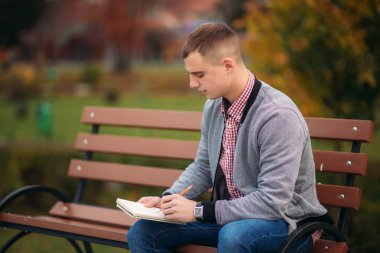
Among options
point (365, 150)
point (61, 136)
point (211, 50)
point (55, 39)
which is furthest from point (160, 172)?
point (55, 39)

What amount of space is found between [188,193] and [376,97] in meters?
2.12

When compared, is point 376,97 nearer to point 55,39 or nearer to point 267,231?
point 267,231

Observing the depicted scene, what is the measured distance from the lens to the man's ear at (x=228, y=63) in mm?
3045

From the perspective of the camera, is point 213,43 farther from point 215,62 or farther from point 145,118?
point 145,118

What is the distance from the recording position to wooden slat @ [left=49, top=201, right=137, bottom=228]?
385 cm

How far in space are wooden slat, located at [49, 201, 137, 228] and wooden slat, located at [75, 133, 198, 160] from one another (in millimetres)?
382

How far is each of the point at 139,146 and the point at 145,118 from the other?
169mm

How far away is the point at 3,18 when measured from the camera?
7.95m

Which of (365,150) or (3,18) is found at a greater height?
(3,18)

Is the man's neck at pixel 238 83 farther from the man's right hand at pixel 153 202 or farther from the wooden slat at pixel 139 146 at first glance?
→ the wooden slat at pixel 139 146

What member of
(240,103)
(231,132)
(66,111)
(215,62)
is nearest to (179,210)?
(231,132)

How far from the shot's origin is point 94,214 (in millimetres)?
3961

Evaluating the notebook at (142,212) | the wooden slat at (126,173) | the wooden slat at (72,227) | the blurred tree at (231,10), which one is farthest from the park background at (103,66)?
the notebook at (142,212)

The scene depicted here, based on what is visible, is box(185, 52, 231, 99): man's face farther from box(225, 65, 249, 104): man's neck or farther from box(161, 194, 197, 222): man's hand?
box(161, 194, 197, 222): man's hand
